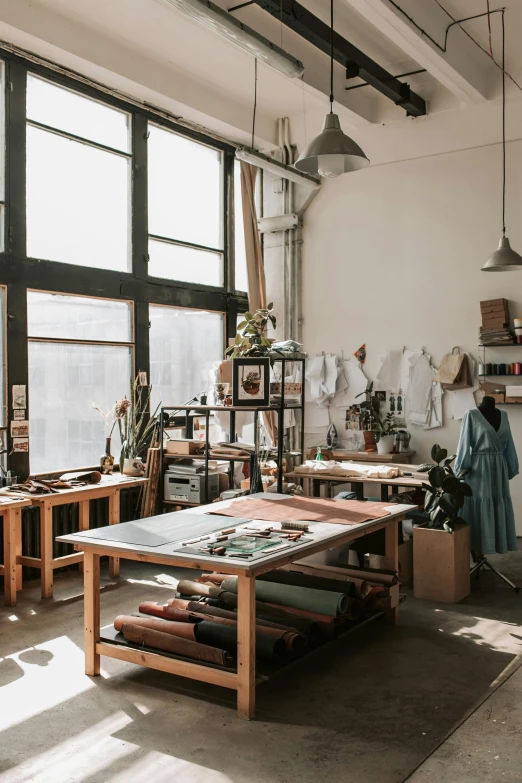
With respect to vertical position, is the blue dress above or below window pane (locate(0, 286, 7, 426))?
below

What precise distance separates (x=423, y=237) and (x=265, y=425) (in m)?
2.64

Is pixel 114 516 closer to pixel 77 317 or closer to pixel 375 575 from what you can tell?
pixel 77 317

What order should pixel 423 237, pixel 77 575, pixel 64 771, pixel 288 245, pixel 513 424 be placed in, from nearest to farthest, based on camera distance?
pixel 64 771, pixel 77 575, pixel 513 424, pixel 423 237, pixel 288 245

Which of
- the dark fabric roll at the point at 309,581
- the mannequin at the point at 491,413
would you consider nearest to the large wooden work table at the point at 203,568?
the dark fabric roll at the point at 309,581

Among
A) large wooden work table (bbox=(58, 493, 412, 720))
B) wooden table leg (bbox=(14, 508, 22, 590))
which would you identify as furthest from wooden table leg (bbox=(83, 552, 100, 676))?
wooden table leg (bbox=(14, 508, 22, 590))

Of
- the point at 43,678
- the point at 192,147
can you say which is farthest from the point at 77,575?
the point at 192,147

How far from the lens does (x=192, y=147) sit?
25.9 ft

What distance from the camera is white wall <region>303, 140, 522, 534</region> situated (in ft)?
24.5

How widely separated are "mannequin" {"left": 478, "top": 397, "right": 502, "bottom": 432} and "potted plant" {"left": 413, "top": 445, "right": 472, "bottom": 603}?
57cm

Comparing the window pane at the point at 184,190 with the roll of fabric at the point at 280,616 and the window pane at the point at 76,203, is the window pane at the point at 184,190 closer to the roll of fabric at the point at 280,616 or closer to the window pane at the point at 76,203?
the window pane at the point at 76,203

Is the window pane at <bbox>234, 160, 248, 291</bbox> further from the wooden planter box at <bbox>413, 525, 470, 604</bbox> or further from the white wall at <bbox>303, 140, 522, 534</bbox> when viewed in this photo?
the wooden planter box at <bbox>413, 525, 470, 604</bbox>

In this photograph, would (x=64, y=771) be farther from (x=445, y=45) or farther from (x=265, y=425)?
(x=445, y=45)

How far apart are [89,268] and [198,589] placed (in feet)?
10.5

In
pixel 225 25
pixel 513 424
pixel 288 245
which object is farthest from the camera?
pixel 288 245
